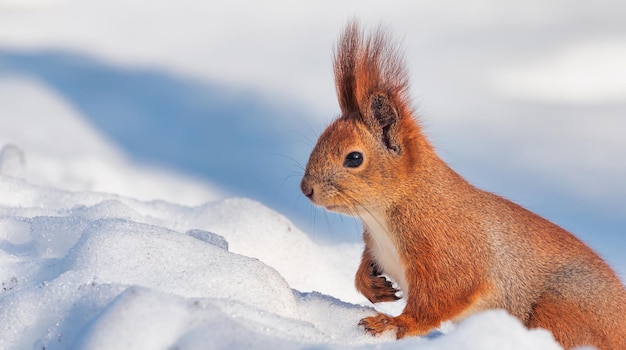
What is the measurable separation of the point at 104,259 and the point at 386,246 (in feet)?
3.67

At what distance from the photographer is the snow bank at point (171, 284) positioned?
204 centimetres

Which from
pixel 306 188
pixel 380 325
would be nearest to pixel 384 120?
pixel 306 188

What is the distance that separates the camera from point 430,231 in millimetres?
3143

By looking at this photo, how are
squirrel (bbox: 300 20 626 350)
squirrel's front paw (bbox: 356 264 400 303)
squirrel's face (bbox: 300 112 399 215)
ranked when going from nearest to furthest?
squirrel (bbox: 300 20 626 350)
squirrel's face (bbox: 300 112 399 215)
squirrel's front paw (bbox: 356 264 400 303)

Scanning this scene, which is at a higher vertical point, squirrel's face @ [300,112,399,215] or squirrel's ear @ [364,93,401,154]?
squirrel's ear @ [364,93,401,154]

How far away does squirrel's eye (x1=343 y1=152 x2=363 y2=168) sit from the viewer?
3.21 metres

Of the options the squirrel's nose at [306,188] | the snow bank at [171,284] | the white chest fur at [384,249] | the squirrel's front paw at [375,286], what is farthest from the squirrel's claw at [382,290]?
the squirrel's nose at [306,188]

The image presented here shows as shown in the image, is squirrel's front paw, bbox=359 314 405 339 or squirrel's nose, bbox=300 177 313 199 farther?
squirrel's nose, bbox=300 177 313 199

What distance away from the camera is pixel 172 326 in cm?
203

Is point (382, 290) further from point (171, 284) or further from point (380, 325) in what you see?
point (171, 284)

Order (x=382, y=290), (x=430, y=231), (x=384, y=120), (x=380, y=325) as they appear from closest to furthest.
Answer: (x=380, y=325) < (x=430, y=231) < (x=384, y=120) < (x=382, y=290)

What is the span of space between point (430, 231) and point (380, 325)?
436 mm

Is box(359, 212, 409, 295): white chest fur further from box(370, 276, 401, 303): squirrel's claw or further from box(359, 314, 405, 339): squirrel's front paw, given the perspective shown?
box(359, 314, 405, 339): squirrel's front paw

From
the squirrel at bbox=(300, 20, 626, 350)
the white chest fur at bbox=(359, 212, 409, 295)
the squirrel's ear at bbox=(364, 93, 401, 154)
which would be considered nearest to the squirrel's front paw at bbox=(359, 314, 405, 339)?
the squirrel at bbox=(300, 20, 626, 350)
